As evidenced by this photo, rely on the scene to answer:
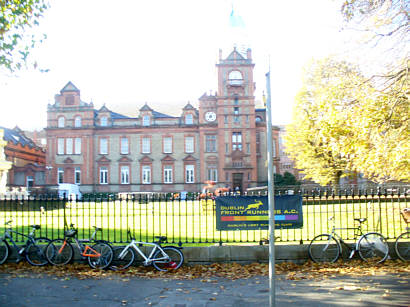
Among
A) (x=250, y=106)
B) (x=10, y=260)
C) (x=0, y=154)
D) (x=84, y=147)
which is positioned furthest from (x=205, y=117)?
(x=10, y=260)

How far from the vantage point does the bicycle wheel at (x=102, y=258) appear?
8.90 m

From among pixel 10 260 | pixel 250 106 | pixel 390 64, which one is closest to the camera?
pixel 10 260

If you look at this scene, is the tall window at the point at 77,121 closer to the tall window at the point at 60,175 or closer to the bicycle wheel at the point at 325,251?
the tall window at the point at 60,175

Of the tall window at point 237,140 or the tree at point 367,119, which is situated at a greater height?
the tall window at point 237,140

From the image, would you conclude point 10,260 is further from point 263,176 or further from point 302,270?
point 263,176

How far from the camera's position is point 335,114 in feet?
41.8

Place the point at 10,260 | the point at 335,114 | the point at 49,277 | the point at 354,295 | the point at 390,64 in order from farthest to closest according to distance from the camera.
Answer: the point at 335,114, the point at 390,64, the point at 10,260, the point at 49,277, the point at 354,295

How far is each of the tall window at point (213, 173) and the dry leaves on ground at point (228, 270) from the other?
41.4m

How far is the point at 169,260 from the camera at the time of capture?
28.8 feet

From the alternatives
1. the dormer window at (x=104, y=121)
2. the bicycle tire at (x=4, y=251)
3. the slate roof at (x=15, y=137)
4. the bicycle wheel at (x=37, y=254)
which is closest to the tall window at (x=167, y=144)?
the dormer window at (x=104, y=121)

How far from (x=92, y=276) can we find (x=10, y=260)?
8.88 feet

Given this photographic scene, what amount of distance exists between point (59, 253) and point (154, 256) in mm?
2345

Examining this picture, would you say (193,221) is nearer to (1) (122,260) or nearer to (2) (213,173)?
(1) (122,260)

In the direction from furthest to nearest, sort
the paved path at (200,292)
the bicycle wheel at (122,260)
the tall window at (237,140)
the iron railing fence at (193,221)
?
the tall window at (237,140), the iron railing fence at (193,221), the bicycle wheel at (122,260), the paved path at (200,292)
